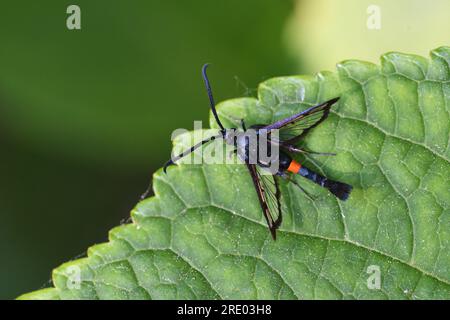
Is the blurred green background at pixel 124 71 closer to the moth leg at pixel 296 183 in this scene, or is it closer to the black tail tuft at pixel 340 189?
the moth leg at pixel 296 183

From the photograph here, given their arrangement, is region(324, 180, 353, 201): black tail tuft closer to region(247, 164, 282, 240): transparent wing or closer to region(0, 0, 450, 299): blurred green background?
region(247, 164, 282, 240): transparent wing

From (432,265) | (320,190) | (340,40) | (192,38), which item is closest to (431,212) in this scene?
(432,265)

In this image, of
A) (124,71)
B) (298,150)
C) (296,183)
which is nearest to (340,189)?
(296,183)

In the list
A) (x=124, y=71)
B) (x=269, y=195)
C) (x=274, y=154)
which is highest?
(x=124, y=71)

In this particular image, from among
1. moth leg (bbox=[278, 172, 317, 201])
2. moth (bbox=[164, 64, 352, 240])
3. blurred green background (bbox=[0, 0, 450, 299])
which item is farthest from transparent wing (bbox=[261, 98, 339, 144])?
blurred green background (bbox=[0, 0, 450, 299])

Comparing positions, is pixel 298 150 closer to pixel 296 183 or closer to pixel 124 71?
pixel 296 183
